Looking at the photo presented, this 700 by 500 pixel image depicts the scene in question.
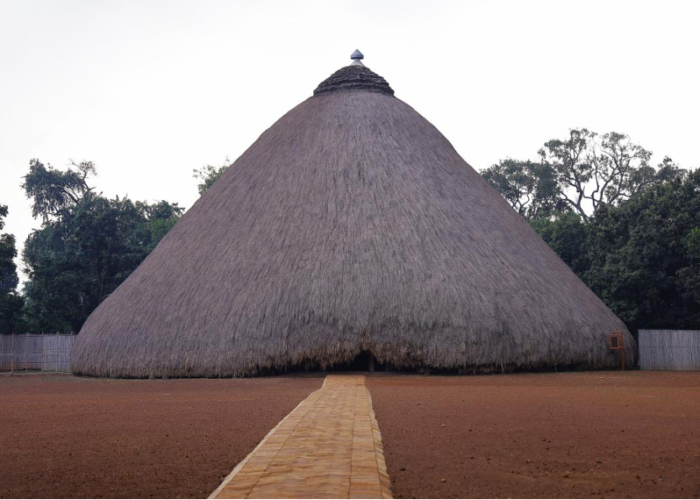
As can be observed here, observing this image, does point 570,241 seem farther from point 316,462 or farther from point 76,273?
point 316,462

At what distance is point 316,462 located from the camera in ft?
15.4

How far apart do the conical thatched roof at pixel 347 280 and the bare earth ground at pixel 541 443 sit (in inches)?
165

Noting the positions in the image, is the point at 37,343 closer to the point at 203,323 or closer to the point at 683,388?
the point at 203,323

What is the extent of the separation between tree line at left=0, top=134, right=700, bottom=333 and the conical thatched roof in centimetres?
453

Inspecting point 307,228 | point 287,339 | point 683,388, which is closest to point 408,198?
point 307,228

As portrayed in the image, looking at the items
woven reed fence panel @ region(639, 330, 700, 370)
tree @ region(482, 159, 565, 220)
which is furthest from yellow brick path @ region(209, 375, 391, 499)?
tree @ region(482, 159, 565, 220)

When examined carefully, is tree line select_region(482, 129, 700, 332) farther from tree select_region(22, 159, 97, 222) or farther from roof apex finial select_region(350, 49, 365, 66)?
tree select_region(22, 159, 97, 222)

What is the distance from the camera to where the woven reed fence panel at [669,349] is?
19.9 meters

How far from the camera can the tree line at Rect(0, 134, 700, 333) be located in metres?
22.0

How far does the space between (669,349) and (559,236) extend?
9605 millimetres

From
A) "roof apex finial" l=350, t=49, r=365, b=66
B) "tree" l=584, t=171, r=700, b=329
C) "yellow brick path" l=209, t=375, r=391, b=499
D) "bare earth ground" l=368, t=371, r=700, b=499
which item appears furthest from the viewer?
"roof apex finial" l=350, t=49, r=365, b=66

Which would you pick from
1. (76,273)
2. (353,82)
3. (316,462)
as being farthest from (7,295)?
(316,462)

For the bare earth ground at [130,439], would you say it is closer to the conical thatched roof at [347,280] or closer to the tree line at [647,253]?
the conical thatched roof at [347,280]

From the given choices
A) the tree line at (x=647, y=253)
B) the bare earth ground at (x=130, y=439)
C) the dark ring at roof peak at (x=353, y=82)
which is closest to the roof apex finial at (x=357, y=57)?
the dark ring at roof peak at (x=353, y=82)
